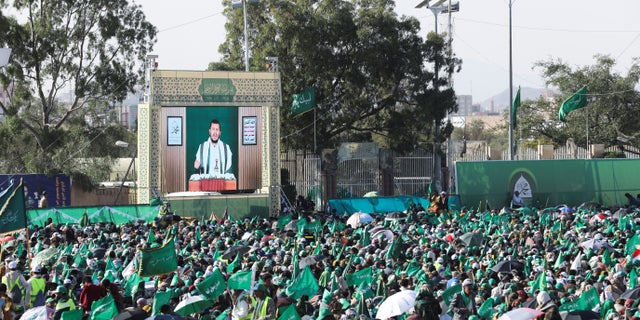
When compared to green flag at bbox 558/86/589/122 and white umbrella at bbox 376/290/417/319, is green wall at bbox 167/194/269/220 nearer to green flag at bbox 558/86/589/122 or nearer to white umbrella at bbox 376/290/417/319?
green flag at bbox 558/86/589/122

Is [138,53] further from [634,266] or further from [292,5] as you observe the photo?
[634,266]

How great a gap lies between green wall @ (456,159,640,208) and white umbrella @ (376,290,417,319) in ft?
77.8

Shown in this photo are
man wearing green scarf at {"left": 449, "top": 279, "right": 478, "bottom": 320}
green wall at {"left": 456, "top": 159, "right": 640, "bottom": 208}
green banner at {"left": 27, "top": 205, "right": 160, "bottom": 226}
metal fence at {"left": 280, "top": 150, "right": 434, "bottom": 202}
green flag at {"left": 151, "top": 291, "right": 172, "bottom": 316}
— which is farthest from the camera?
metal fence at {"left": 280, "top": 150, "right": 434, "bottom": 202}

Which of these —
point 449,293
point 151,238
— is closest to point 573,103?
point 151,238

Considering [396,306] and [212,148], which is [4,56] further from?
[396,306]

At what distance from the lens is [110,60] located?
145ft

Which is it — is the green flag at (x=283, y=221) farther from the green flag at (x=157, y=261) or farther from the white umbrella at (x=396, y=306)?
the white umbrella at (x=396, y=306)

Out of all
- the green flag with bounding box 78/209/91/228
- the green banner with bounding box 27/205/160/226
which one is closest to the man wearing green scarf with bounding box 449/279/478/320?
the green flag with bounding box 78/209/91/228

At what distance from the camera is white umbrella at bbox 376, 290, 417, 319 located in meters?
11.8

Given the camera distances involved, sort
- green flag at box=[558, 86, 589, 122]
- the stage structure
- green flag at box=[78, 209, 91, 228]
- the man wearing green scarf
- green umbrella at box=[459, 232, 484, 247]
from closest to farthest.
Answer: the man wearing green scarf → green umbrella at box=[459, 232, 484, 247] → green flag at box=[78, 209, 91, 228] → the stage structure → green flag at box=[558, 86, 589, 122]

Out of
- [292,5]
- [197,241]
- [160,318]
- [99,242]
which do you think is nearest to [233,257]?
[197,241]

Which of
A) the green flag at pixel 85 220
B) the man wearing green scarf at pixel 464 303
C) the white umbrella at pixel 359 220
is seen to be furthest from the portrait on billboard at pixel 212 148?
the man wearing green scarf at pixel 464 303

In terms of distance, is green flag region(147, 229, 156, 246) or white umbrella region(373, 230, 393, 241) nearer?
green flag region(147, 229, 156, 246)

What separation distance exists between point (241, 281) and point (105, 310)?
2168mm
